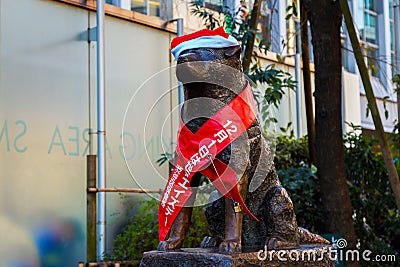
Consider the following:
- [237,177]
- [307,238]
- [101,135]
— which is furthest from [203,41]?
[101,135]

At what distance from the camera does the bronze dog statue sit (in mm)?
2869

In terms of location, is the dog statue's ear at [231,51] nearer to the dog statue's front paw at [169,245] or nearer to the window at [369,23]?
the dog statue's front paw at [169,245]

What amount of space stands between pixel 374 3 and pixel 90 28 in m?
Result: 8.15

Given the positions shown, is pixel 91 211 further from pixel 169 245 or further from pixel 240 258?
pixel 240 258

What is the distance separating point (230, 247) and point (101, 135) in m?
4.22

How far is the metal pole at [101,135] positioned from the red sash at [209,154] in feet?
12.3

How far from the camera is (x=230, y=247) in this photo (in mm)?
2773

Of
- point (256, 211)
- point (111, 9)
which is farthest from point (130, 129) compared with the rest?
point (256, 211)

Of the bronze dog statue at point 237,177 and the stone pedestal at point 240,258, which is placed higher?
the bronze dog statue at point 237,177

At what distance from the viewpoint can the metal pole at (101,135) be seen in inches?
263

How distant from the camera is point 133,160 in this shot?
23.9 feet

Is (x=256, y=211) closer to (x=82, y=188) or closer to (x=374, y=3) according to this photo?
(x=82, y=188)

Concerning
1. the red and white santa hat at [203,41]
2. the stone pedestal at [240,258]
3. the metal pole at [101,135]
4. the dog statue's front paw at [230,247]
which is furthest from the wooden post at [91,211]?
the dog statue's front paw at [230,247]

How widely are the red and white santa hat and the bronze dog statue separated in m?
0.02
